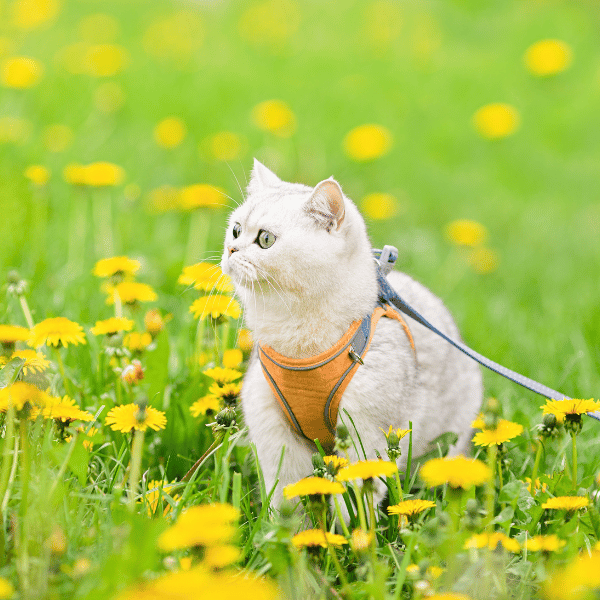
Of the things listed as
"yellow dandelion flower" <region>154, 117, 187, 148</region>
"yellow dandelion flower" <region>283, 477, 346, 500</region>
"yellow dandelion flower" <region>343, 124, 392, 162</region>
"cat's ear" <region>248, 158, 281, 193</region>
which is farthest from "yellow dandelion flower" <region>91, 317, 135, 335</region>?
"yellow dandelion flower" <region>343, 124, 392, 162</region>

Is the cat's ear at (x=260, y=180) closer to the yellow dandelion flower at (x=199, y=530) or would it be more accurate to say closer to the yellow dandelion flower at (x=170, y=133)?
the yellow dandelion flower at (x=199, y=530)

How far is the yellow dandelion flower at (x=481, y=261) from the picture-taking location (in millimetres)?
4344

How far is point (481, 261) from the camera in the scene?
4.34 metres

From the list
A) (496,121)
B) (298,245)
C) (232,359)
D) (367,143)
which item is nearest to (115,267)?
(232,359)

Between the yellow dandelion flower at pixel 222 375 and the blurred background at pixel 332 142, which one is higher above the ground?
the blurred background at pixel 332 142

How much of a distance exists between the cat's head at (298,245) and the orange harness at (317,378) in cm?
18

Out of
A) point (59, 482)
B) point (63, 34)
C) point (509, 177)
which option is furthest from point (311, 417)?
point (63, 34)

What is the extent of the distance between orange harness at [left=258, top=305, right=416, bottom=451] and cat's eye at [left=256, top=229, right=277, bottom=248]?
1.02 ft

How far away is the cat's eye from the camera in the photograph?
1882 mm

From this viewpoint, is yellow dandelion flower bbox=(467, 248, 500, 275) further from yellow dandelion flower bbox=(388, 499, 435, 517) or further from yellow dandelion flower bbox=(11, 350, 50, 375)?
yellow dandelion flower bbox=(11, 350, 50, 375)

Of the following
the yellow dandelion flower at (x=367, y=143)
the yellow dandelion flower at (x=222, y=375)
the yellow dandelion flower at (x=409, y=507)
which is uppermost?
the yellow dandelion flower at (x=367, y=143)

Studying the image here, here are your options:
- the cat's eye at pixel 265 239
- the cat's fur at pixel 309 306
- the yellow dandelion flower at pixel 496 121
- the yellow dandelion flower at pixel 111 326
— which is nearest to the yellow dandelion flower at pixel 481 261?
the yellow dandelion flower at pixel 496 121

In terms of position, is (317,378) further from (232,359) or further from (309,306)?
(232,359)

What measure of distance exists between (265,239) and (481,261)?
9.14ft
